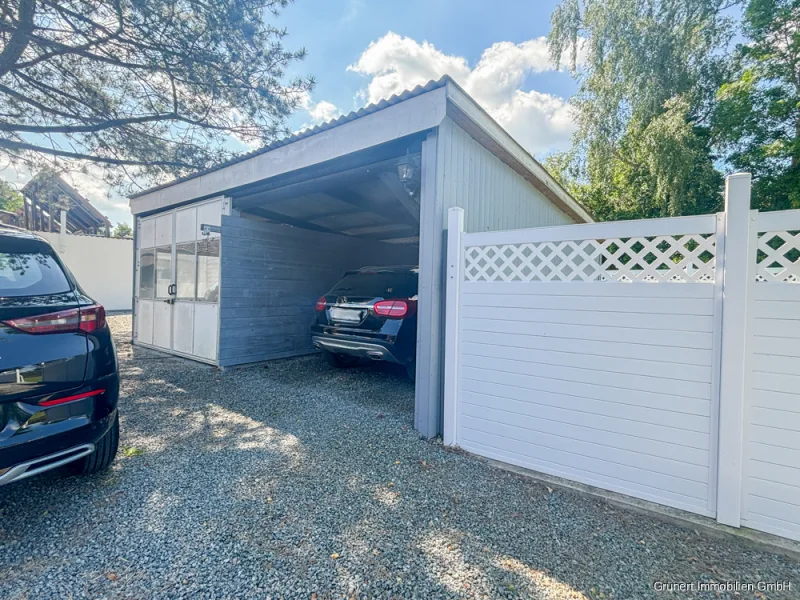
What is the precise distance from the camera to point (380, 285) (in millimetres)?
4676

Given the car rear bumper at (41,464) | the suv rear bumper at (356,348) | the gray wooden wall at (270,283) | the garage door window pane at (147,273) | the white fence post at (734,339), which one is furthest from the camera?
the garage door window pane at (147,273)

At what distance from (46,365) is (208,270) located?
4359 mm

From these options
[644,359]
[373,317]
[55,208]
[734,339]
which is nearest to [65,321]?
[373,317]

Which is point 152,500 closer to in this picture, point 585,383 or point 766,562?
point 585,383

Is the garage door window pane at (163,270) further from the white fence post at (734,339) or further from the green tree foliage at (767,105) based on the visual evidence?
the green tree foliage at (767,105)

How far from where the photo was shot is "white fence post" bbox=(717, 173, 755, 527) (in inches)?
83.9

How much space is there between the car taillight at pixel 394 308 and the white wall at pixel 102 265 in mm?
14757

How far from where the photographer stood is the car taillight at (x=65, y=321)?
6.29ft

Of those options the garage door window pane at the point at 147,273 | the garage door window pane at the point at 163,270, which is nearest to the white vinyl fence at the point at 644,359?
the garage door window pane at the point at 163,270

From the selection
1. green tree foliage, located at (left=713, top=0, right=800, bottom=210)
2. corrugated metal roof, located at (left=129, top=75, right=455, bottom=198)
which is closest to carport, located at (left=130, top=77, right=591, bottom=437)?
corrugated metal roof, located at (left=129, top=75, right=455, bottom=198)

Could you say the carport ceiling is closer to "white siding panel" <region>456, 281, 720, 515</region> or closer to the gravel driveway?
"white siding panel" <region>456, 281, 720, 515</region>

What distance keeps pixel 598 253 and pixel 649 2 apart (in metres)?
13.0

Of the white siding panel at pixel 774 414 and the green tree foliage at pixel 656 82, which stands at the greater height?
the green tree foliage at pixel 656 82

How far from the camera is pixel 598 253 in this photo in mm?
2633
